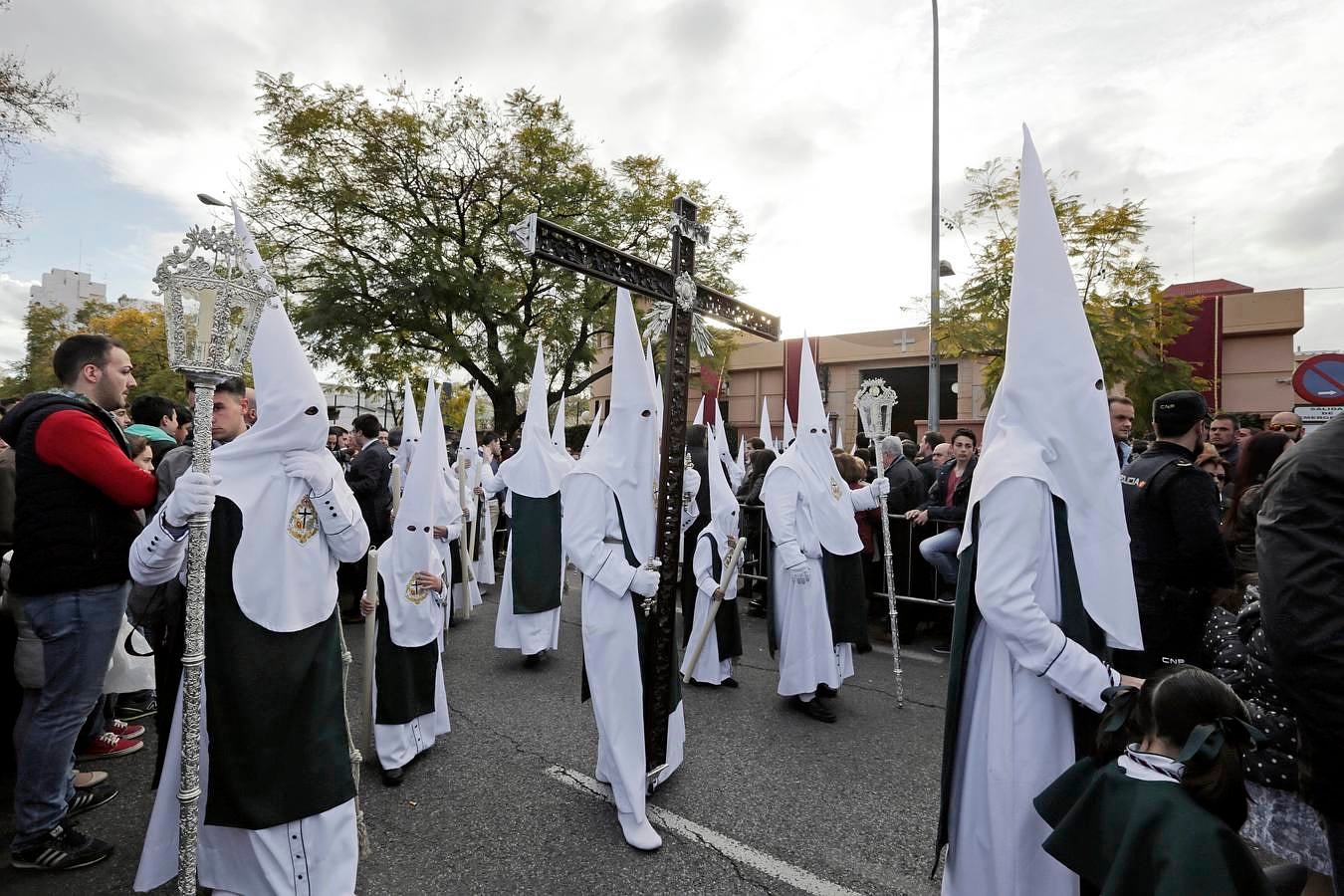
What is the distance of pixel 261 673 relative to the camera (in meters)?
2.59

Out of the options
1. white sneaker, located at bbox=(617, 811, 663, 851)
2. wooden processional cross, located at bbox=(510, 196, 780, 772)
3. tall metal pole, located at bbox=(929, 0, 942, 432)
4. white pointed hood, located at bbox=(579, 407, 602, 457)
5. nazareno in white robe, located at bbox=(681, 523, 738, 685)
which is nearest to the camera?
white sneaker, located at bbox=(617, 811, 663, 851)

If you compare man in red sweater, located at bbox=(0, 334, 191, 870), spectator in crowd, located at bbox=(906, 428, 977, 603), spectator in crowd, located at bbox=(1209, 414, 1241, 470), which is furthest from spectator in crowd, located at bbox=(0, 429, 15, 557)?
spectator in crowd, located at bbox=(1209, 414, 1241, 470)

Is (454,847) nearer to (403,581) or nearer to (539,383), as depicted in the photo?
(403,581)

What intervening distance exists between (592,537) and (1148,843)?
7.99 feet

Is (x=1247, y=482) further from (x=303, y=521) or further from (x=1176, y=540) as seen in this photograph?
(x=303, y=521)

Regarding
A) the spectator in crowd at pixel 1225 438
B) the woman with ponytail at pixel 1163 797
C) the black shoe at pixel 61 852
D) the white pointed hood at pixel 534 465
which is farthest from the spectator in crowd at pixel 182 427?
the spectator in crowd at pixel 1225 438

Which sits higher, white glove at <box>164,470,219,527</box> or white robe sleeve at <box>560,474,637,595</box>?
white glove at <box>164,470,219,527</box>

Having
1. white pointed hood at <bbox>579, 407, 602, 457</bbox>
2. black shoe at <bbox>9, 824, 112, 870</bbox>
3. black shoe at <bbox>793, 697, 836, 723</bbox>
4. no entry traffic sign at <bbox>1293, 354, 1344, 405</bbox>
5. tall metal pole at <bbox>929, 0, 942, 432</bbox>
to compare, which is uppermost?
tall metal pole at <bbox>929, 0, 942, 432</bbox>

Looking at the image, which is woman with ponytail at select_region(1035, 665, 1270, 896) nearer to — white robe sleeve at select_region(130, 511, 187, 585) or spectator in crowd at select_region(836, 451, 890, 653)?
white robe sleeve at select_region(130, 511, 187, 585)

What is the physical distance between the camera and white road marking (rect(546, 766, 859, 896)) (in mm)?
2936

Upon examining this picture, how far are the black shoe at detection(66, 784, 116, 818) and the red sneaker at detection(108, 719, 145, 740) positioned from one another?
28.1 inches

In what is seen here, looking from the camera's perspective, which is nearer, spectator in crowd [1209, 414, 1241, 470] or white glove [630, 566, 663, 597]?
white glove [630, 566, 663, 597]

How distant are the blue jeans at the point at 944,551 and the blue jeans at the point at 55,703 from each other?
606 cm

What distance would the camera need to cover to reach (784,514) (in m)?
5.07
